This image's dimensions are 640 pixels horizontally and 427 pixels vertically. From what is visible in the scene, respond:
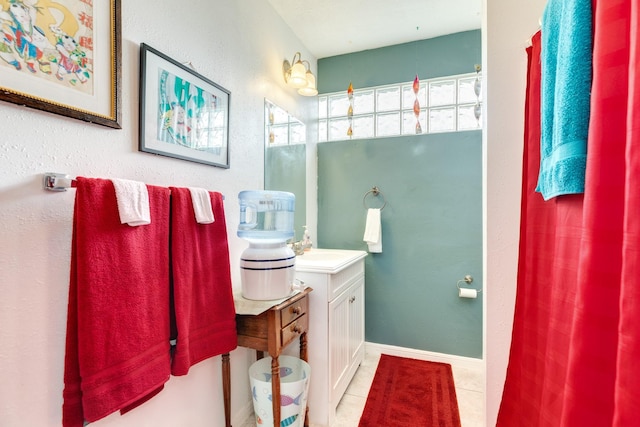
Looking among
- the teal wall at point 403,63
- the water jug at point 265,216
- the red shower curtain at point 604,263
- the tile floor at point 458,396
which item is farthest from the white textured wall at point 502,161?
the teal wall at point 403,63

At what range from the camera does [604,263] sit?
20.5 inches

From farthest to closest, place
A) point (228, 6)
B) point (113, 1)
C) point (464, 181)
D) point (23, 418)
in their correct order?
point (464, 181)
point (228, 6)
point (113, 1)
point (23, 418)

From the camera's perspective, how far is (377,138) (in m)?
2.54

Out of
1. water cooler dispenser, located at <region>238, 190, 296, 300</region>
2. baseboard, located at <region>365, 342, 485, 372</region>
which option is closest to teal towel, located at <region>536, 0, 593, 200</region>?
water cooler dispenser, located at <region>238, 190, 296, 300</region>

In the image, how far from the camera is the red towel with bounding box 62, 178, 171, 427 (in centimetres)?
82

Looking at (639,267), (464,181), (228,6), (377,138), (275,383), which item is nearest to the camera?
(639,267)

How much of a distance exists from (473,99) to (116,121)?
2.38 m

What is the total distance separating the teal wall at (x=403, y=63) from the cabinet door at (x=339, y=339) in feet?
6.05

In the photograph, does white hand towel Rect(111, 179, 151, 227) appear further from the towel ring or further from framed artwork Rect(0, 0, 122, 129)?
the towel ring

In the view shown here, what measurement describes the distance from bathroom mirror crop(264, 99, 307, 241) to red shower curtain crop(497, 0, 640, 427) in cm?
158

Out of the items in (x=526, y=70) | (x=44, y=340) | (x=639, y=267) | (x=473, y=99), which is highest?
(x=473, y=99)

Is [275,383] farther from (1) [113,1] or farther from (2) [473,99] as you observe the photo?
(2) [473,99]

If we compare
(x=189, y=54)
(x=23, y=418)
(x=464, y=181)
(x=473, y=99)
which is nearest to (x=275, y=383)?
(x=23, y=418)

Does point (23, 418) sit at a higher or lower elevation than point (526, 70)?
lower
